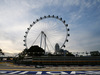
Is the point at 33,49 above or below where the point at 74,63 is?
above

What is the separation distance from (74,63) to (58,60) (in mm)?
7181

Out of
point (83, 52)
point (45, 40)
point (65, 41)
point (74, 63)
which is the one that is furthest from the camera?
point (45, 40)

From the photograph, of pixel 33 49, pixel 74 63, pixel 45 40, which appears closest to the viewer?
pixel 74 63

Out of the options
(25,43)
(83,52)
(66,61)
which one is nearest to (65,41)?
(83,52)

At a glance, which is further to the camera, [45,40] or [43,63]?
[45,40]

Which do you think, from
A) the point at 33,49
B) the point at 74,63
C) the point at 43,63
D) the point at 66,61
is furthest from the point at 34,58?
the point at 33,49

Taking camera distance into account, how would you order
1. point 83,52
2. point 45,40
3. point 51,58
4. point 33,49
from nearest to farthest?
point 51,58
point 83,52
point 45,40
point 33,49

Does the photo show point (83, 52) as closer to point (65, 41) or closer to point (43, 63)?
point (65, 41)

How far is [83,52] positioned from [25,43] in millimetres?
35275

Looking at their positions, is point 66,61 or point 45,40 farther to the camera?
point 45,40

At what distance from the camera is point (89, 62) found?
43938mm

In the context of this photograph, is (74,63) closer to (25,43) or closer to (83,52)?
(83,52)

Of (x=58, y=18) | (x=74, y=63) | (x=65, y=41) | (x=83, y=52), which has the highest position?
(x=58, y=18)

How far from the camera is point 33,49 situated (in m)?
92.8
